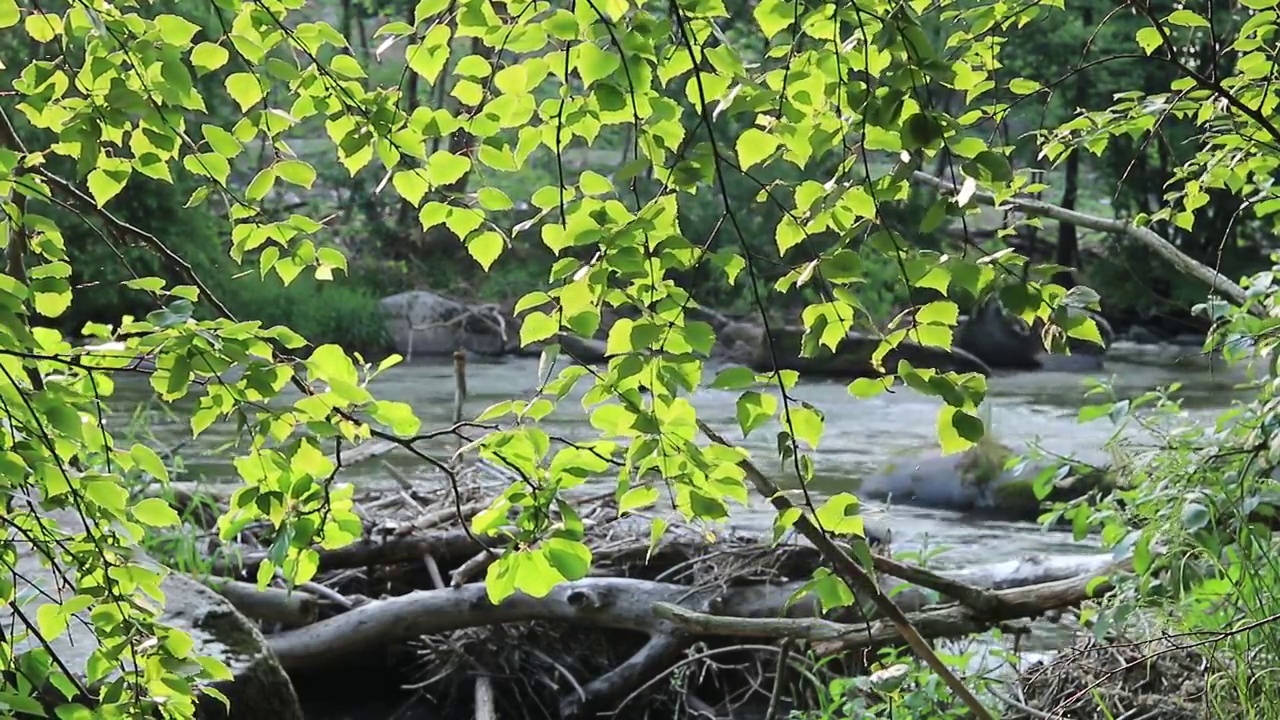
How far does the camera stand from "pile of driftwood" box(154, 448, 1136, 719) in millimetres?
3871

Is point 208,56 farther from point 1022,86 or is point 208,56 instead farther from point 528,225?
point 1022,86

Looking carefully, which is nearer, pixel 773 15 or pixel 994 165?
pixel 994 165

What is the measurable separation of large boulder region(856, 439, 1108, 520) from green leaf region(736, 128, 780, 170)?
619 centimetres

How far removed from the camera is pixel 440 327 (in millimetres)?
15547

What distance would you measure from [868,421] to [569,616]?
6464 mm

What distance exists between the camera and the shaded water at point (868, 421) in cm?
661

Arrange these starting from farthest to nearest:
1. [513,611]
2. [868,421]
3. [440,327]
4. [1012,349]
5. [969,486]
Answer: [440,327]
[1012,349]
[868,421]
[969,486]
[513,611]

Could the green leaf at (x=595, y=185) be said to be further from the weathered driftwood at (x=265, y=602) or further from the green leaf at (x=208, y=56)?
the weathered driftwood at (x=265, y=602)

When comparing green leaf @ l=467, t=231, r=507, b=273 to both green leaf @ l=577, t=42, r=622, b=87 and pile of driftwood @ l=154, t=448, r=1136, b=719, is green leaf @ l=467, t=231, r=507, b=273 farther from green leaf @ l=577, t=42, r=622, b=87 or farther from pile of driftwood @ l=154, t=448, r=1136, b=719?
pile of driftwood @ l=154, t=448, r=1136, b=719

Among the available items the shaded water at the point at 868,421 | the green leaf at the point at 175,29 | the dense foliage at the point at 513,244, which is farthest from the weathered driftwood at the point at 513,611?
the green leaf at the point at 175,29

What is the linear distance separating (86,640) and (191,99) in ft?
6.35

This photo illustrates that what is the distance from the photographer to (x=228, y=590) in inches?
156

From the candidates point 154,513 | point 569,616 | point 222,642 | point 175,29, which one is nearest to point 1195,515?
point 154,513

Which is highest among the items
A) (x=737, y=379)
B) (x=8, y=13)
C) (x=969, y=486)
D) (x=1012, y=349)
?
(x=8, y=13)
